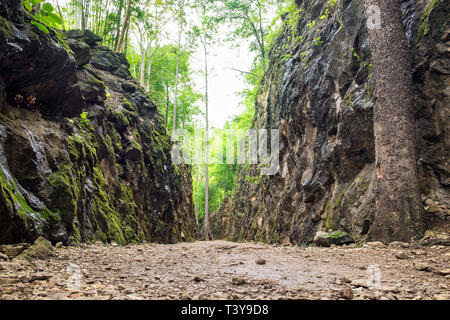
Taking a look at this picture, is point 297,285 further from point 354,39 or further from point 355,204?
point 354,39

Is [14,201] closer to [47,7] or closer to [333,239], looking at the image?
[47,7]

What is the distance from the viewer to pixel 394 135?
15.3 feet

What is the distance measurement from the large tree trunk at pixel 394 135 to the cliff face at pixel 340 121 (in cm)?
36

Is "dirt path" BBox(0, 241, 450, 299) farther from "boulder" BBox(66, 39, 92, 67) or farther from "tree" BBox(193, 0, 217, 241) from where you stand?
"tree" BBox(193, 0, 217, 241)

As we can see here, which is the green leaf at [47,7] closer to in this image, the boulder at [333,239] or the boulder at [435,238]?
the boulder at [435,238]

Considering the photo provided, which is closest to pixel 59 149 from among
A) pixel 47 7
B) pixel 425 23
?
pixel 47 7

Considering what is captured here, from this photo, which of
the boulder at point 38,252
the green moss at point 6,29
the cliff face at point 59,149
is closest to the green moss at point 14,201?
the cliff face at point 59,149

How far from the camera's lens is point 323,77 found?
8.12 metres

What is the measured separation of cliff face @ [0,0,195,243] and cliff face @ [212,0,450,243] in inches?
217

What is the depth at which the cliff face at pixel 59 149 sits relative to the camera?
3.88 m

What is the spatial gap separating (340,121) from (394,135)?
2234mm

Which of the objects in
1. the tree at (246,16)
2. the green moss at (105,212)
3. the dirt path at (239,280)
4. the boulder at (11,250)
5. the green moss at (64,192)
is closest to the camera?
the dirt path at (239,280)

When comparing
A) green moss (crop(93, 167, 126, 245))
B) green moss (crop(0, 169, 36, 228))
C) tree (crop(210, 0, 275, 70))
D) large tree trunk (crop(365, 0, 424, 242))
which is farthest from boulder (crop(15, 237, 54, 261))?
tree (crop(210, 0, 275, 70))
